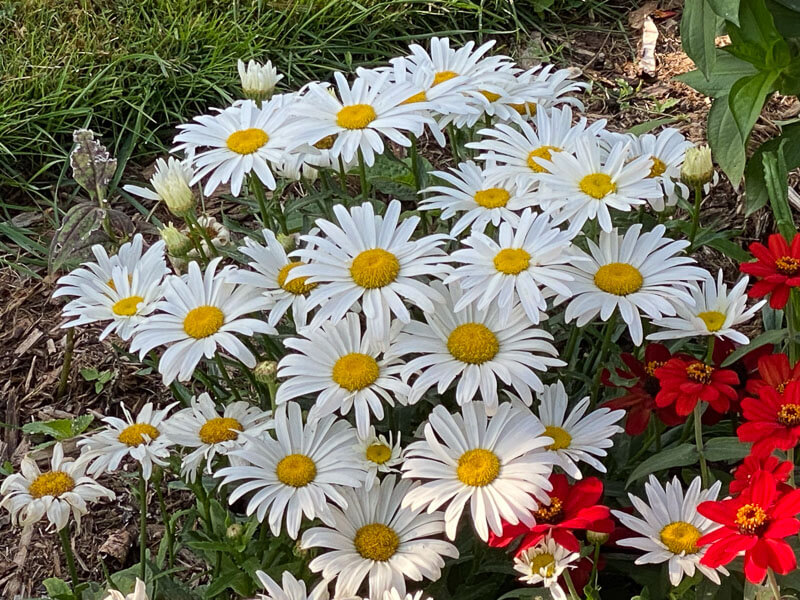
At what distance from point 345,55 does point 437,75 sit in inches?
50.3

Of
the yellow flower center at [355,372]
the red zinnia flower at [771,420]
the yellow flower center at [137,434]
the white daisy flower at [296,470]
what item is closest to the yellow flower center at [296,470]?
the white daisy flower at [296,470]

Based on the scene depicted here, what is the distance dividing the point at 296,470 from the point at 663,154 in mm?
853

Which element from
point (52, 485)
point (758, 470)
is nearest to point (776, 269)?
point (758, 470)

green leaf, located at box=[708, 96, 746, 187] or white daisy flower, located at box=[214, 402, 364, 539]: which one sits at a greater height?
green leaf, located at box=[708, 96, 746, 187]

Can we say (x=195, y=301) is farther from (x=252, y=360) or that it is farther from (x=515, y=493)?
(x=515, y=493)

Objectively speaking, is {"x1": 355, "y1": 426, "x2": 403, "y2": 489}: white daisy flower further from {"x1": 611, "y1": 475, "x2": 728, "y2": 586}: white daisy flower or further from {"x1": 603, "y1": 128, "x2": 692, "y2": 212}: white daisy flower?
{"x1": 603, "y1": 128, "x2": 692, "y2": 212}: white daisy flower

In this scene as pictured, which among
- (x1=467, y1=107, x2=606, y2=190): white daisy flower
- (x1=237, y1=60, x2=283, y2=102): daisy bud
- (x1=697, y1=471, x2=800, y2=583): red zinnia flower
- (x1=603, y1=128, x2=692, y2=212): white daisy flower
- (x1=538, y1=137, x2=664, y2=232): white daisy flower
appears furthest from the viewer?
(x1=237, y1=60, x2=283, y2=102): daisy bud

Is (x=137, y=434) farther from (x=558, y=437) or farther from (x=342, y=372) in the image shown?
(x=558, y=437)

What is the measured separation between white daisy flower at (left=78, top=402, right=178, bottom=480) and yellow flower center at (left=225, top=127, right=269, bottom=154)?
410 millimetres

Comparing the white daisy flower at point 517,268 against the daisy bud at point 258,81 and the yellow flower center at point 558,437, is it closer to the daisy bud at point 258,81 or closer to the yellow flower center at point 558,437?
the yellow flower center at point 558,437

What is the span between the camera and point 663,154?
1.70 metres

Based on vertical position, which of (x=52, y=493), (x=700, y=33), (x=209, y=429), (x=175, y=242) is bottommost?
(x=52, y=493)

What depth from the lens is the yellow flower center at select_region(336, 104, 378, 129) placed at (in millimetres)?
1484

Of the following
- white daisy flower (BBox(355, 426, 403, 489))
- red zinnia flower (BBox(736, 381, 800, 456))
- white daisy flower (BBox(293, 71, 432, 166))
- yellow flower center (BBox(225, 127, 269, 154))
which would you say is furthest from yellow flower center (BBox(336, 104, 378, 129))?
red zinnia flower (BBox(736, 381, 800, 456))
